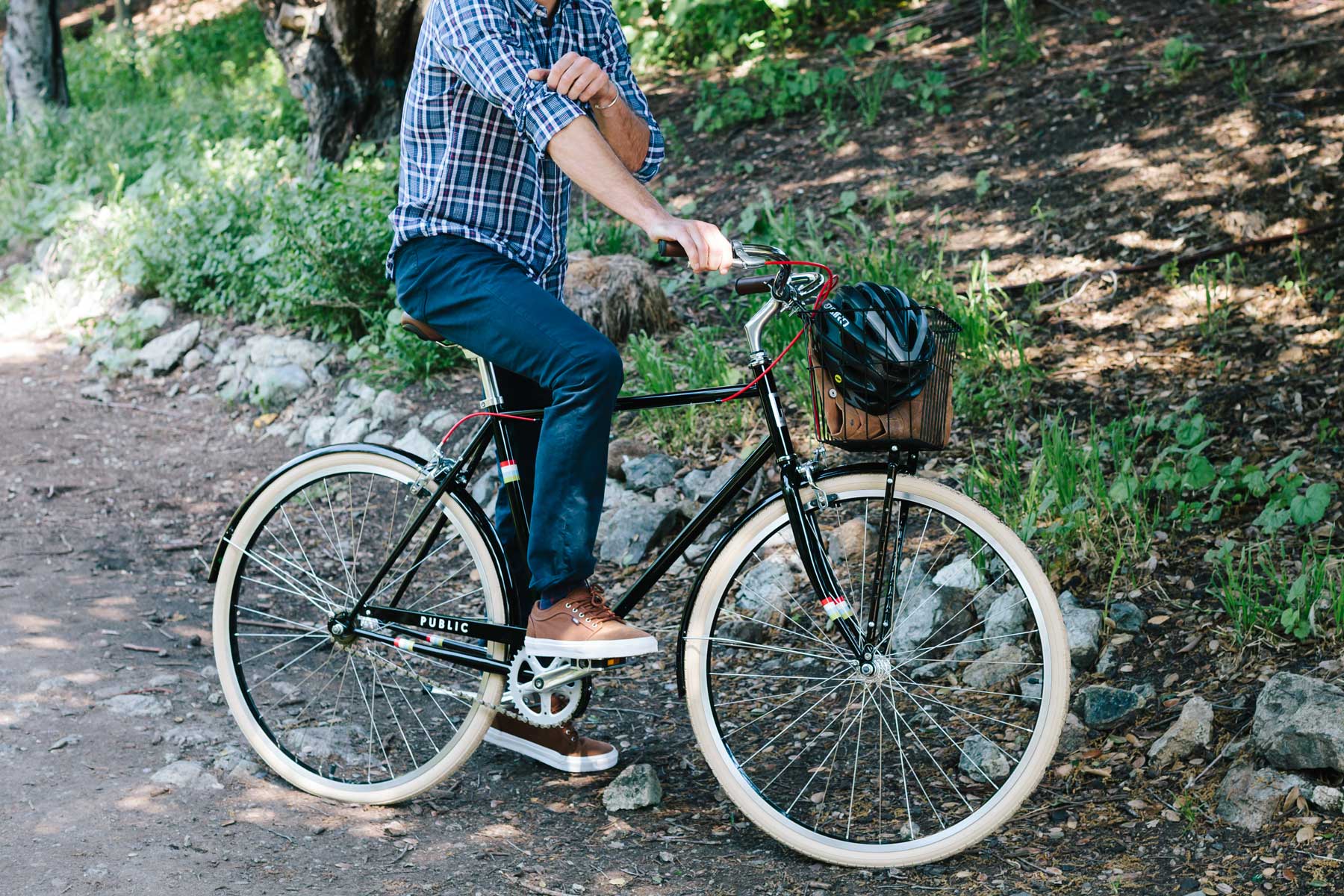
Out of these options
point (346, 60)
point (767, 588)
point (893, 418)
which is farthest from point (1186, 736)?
point (346, 60)

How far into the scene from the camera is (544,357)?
2795mm

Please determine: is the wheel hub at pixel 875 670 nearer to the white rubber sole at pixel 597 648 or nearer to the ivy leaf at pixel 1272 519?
the white rubber sole at pixel 597 648

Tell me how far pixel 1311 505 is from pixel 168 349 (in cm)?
621

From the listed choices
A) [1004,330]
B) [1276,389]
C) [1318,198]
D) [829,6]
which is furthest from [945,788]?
[829,6]

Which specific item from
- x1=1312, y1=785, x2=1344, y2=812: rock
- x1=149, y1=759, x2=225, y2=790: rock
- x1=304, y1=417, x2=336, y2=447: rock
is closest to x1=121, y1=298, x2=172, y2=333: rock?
x1=304, y1=417, x2=336, y2=447: rock

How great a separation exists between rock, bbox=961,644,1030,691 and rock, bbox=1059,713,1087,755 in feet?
0.89

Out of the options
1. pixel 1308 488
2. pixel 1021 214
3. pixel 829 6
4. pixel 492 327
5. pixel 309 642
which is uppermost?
pixel 829 6

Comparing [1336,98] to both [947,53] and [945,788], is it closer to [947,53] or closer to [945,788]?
[947,53]

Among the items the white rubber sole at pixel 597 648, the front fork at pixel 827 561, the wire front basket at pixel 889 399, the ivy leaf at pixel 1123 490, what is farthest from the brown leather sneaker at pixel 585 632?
the ivy leaf at pixel 1123 490

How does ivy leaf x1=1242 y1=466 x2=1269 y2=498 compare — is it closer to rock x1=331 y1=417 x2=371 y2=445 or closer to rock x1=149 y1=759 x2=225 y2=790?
rock x1=149 y1=759 x2=225 y2=790

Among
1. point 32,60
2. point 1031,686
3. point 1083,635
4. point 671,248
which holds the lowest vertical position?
point 1031,686

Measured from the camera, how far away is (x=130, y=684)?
12.4ft

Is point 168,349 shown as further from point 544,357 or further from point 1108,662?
point 1108,662

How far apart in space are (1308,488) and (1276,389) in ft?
2.71
